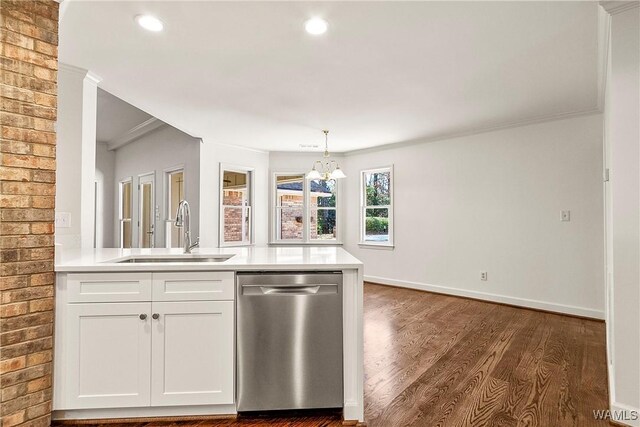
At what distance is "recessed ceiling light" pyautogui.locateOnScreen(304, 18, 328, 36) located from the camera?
2111 mm

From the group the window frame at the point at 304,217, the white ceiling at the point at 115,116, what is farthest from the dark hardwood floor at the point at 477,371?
the white ceiling at the point at 115,116

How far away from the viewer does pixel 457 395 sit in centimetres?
218

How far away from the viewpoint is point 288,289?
1917 mm

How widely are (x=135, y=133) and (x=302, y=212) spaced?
11.3 ft

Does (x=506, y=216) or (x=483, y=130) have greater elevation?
(x=483, y=130)

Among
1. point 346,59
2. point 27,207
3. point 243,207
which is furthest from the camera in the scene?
point 243,207

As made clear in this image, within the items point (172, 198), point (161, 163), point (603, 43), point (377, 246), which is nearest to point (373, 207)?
point (377, 246)

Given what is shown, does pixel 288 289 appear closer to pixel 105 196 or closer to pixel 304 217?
pixel 304 217

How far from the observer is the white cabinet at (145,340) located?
1.82 meters

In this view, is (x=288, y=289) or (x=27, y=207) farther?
(x=288, y=289)

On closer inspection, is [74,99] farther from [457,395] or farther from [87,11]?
[457,395]

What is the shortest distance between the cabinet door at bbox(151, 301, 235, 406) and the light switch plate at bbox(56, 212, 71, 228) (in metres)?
1.38

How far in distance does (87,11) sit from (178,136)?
3618 millimetres

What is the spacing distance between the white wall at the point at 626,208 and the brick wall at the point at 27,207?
3.21 m
